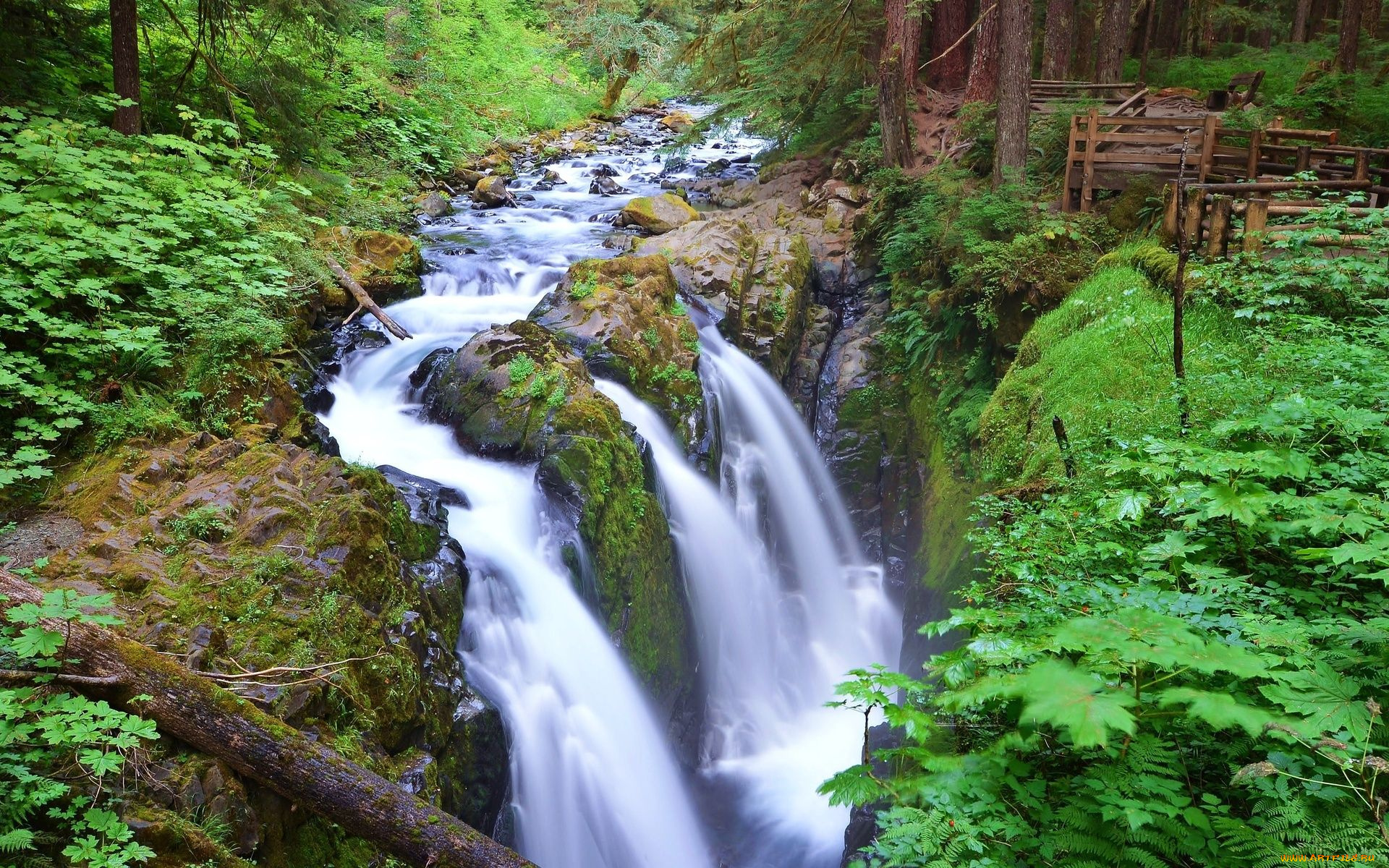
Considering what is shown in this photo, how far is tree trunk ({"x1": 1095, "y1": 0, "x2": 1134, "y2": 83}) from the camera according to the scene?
16.4m

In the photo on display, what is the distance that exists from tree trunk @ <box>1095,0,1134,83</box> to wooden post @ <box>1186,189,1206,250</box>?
11596 mm

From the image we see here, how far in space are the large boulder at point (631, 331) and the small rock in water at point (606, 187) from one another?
7716mm

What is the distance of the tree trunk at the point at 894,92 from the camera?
41.1ft

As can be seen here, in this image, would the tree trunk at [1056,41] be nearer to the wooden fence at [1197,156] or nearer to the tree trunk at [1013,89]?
the tree trunk at [1013,89]

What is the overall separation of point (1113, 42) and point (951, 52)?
11.3 feet

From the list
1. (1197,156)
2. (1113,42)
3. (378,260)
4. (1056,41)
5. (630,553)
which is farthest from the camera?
(1113,42)

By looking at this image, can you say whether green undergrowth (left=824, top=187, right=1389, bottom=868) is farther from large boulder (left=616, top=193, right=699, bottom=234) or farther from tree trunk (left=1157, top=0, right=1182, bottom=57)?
tree trunk (left=1157, top=0, right=1182, bottom=57)

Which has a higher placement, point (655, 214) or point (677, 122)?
point (677, 122)

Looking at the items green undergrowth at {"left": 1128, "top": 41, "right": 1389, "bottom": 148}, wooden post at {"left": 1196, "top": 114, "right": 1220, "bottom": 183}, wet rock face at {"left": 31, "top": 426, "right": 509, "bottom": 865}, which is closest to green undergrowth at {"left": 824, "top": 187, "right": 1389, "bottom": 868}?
wet rock face at {"left": 31, "top": 426, "right": 509, "bottom": 865}

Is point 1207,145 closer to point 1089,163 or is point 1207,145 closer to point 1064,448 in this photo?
point 1089,163

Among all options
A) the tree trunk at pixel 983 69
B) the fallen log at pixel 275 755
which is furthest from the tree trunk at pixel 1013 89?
the fallen log at pixel 275 755

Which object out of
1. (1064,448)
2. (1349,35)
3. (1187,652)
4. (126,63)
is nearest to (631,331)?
(1064,448)

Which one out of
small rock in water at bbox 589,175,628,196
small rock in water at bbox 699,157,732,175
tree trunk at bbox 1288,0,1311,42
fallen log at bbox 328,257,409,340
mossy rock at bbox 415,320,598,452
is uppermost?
tree trunk at bbox 1288,0,1311,42

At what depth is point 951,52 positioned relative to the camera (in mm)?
17609
